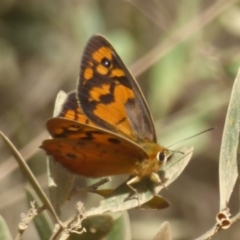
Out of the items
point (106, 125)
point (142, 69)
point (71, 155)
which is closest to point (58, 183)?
point (71, 155)

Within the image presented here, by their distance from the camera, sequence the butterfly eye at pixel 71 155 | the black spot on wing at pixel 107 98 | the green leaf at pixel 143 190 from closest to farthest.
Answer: the green leaf at pixel 143 190, the butterfly eye at pixel 71 155, the black spot on wing at pixel 107 98

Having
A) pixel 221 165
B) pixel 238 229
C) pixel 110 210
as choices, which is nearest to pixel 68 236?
pixel 110 210

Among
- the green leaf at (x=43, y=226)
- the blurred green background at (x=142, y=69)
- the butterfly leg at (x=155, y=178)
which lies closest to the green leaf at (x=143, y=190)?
the butterfly leg at (x=155, y=178)

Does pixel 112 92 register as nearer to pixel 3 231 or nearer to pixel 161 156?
pixel 161 156

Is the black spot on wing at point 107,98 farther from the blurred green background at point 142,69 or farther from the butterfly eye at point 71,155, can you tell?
the blurred green background at point 142,69

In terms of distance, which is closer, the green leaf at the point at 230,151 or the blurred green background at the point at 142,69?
the green leaf at the point at 230,151

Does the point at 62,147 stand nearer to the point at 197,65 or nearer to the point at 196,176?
the point at 197,65
